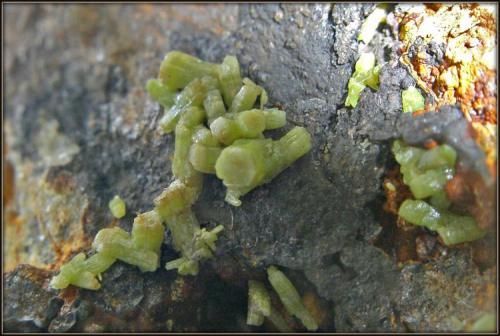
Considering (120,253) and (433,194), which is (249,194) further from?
(433,194)

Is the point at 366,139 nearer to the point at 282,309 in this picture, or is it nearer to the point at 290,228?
the point at 290,228

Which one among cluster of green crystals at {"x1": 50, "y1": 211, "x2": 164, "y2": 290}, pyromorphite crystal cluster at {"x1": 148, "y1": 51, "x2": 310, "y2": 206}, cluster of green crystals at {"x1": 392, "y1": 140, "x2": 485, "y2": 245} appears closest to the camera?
cluster of green crystals at {"x1": 392, "y1": 140, "x2": 485, "y2": 245}

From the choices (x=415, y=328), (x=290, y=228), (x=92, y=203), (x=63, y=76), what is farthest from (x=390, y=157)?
(x=63, y=76)

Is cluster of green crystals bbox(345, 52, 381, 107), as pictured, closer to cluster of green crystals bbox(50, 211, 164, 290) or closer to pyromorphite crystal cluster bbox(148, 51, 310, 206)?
pyromorphite crystal cluster bbox(148, 51, 310, 206)

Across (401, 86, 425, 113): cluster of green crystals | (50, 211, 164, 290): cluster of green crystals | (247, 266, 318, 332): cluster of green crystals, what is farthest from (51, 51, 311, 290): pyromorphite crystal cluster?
(401, 86, 425, 113): cluster of green crystals

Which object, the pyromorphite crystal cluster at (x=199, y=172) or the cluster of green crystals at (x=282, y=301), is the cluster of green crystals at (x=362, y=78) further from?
the cluster of green crystals at (x=282, y=301)

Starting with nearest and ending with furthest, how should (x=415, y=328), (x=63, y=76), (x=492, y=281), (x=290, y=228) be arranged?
1. (x=492, y=281)
2. (x=415, y=328)
3. (x=290, y=228)
4. (x=63, y=76)

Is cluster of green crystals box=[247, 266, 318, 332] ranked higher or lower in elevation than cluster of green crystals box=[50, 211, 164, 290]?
lower

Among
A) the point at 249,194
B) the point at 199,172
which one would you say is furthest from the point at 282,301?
the point at 199,172
